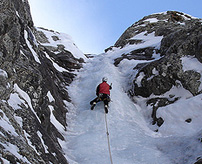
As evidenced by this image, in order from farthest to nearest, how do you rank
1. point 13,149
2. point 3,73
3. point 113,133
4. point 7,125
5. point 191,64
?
point 191,64 < point 113,133 < point 3,73 < point 7,125 < point 13,149

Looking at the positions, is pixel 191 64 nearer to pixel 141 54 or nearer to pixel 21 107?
pixel 141 54

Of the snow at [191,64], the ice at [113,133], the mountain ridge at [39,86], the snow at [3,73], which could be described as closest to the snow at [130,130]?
the ice at [113,133]

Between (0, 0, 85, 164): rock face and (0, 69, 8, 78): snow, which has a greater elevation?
(0, 69, 8, 78): snow

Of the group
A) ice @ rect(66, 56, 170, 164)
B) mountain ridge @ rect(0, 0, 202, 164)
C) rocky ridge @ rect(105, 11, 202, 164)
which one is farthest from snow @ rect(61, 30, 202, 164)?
mountain ridge @ rect(0, 0, 202, 164)

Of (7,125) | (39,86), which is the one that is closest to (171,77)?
(39,86)

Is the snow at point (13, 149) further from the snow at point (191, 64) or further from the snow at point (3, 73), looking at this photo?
the snow at point (191, 64)

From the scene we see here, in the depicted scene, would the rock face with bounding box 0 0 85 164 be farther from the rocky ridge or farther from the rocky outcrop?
the rocky outcrop

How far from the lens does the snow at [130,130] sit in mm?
8430

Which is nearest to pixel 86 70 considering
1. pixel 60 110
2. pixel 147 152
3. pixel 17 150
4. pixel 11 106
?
pixel 60 110

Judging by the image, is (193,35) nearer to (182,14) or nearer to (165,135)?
(165,135)

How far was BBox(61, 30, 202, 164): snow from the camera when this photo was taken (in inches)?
332

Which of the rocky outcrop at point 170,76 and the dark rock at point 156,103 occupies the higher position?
the rocky outcrop at point 170,76

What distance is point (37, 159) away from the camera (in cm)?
497

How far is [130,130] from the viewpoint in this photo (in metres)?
11.0
